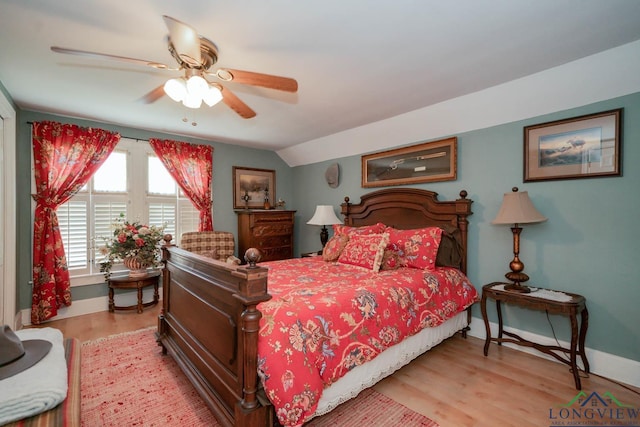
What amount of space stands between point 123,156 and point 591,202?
5250 mm

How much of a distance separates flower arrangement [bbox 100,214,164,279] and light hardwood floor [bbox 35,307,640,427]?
3.19 meters

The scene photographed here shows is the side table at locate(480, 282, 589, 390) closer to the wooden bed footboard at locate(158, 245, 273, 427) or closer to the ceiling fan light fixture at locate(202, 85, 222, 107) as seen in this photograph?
the wooden bed footboard at locate(158, 245, 273, 427)

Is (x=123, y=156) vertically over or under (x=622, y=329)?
over

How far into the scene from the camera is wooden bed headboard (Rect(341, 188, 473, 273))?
3158 mm

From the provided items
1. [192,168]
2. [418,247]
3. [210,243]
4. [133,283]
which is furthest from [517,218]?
[133,283]

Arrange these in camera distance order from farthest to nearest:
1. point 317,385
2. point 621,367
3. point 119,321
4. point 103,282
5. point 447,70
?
point 103,282, point 119,321, point 447,70, point 621,367, point 317,385

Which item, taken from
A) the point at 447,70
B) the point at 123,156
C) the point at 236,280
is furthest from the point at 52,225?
the point at 447,70

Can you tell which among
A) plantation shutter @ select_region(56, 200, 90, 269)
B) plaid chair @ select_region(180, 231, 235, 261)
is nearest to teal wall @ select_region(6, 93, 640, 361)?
plantation shutter @ select_region(56, 200, 90, 269)

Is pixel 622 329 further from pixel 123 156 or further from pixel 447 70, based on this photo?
pixel 123 156

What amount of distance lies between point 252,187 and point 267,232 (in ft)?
2.98

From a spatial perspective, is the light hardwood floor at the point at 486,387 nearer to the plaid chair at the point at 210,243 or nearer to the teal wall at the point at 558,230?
the teal wall at the point at 558,230

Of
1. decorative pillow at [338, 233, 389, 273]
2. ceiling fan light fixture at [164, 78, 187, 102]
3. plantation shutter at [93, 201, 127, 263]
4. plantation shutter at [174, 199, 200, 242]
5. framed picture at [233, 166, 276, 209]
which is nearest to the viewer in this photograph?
ceiling fan light fixture at [164, 78, 187, 102]

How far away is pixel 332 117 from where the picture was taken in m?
3.62

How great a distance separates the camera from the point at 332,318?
69.0 inches
